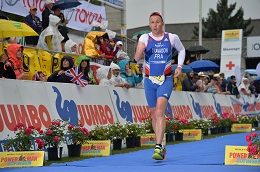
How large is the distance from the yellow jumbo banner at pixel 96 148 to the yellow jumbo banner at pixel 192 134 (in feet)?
18.0

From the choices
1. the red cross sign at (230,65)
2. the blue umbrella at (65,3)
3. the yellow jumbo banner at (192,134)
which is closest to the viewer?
the yellow jumbo banner at (192,134)

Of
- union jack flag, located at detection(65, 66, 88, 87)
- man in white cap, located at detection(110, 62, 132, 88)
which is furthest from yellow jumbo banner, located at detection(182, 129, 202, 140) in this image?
union jack flag, located at detection(65, 66, 88, 87)

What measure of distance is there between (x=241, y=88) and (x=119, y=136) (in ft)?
60.0

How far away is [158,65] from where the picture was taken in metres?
10.3

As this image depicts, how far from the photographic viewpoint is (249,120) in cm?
2366

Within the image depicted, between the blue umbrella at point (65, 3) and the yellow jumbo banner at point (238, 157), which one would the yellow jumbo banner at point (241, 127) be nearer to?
the blue umbrella at point (65, 3)

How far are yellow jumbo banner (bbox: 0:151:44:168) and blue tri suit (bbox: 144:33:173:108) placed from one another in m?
2.00

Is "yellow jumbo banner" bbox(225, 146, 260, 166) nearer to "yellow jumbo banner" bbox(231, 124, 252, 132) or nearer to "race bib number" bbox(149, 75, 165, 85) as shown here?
"race bib number" bbox(149, 75, 165, 85)

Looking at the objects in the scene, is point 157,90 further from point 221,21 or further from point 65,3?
point 221,21

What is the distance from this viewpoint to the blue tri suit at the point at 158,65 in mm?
10227

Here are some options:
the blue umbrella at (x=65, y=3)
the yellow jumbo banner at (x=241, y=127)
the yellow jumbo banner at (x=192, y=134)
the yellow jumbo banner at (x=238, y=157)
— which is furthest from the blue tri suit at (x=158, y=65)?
the yellow jumbo banner at (x=241, y=127)

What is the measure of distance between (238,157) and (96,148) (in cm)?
355

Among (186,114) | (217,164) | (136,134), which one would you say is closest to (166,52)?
(217,164)

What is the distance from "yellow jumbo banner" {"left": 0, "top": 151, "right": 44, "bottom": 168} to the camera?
933 cm
